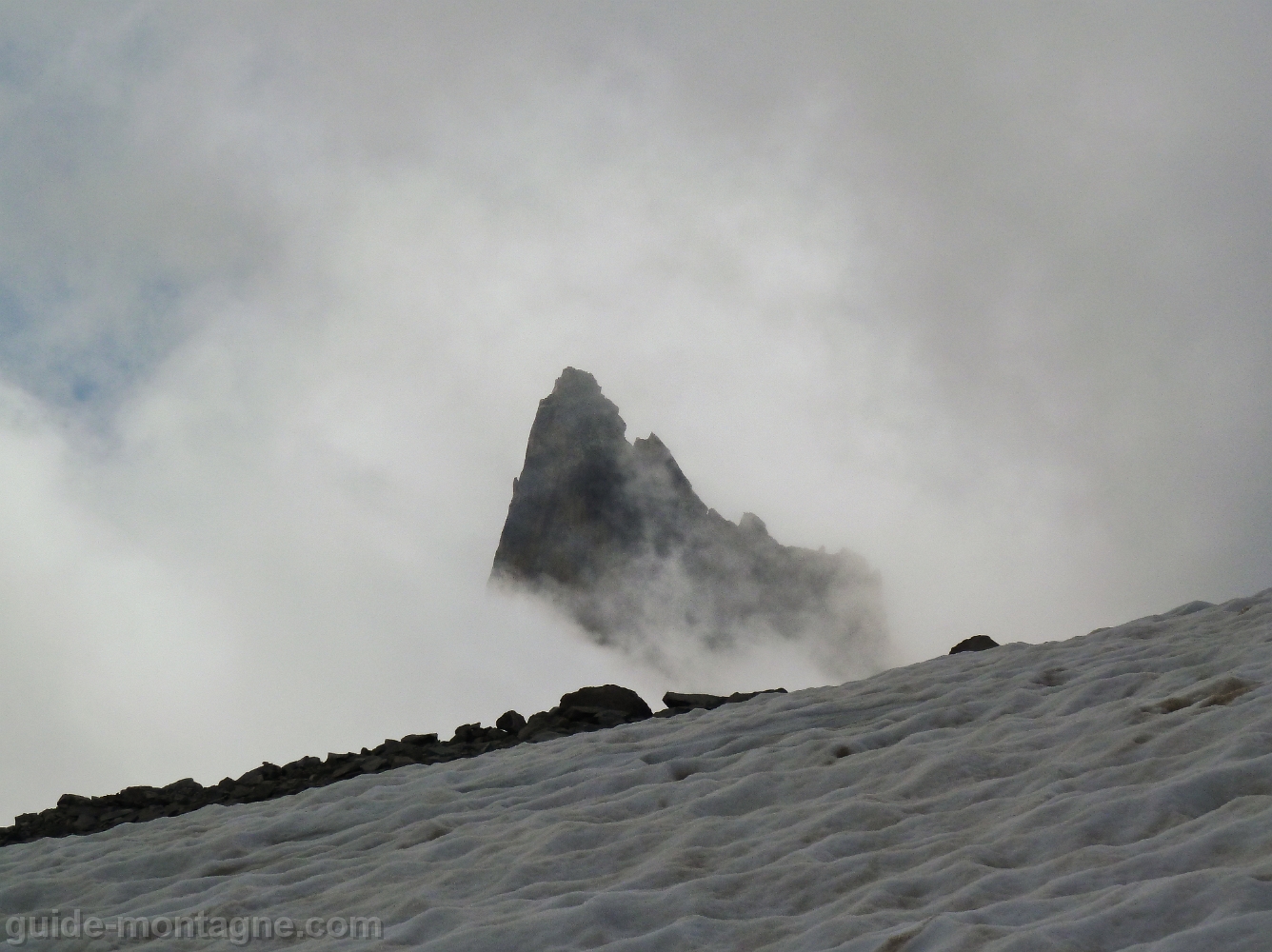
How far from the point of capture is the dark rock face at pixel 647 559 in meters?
78.9

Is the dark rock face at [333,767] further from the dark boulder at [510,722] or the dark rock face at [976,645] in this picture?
the dark rock face at [976,645]

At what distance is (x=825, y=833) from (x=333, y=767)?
21.1ft

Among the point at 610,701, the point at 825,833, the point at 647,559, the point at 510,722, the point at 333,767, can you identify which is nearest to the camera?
the point at 825,833

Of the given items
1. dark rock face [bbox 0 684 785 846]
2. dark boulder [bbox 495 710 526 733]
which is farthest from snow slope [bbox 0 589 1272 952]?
dark boulder [bbox 495 710 526 733]

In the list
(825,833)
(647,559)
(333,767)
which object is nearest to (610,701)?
(333,767)

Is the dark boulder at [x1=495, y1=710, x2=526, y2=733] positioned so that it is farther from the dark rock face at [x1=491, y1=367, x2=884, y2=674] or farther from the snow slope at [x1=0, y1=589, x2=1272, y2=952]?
the dark rock face at [x1=491, y1=367, x2=884, y2=674]

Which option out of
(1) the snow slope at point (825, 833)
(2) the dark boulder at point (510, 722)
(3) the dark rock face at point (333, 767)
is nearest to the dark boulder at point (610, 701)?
(3) the dark rock face at point (333, 767)

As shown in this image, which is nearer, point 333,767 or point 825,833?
point 825,833

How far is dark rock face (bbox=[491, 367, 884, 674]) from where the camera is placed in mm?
78938

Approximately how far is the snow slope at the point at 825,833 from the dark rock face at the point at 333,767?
0.92 m

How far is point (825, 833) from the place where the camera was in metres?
5.33

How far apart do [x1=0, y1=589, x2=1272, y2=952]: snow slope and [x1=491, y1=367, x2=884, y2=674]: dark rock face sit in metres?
69.3

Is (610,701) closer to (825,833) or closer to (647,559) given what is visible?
(825,833)

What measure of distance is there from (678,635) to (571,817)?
8749cm
